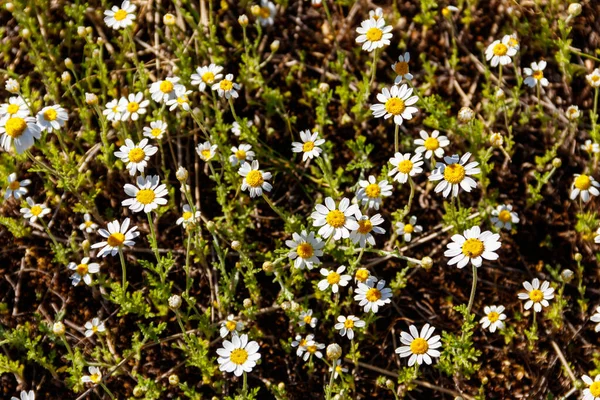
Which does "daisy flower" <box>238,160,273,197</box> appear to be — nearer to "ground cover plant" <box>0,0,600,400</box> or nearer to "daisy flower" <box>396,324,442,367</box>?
"ground cover plant" <box>0,0,600,400</box>

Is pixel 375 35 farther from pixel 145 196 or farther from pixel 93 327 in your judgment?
pixel 93 327

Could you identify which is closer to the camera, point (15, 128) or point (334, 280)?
point (15, 128)

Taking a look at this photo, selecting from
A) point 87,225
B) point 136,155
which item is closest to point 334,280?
point 136,155

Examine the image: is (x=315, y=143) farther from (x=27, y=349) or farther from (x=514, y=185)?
(x=27, y=349)

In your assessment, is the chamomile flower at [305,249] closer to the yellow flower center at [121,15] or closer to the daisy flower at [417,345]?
the daisy flower at [417,345]

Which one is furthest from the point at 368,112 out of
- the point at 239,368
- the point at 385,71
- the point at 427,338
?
the point at 239,368
